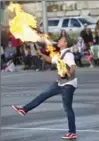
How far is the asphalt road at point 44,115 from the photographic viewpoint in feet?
36.6

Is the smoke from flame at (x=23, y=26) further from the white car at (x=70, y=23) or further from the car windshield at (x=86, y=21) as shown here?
the car windshield at (x=86, y=21)

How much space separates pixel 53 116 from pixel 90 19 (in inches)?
948

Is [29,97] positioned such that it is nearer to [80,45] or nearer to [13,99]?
[13,99]

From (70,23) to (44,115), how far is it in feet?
76.9

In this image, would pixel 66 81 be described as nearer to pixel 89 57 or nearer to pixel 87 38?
pixel 89 57

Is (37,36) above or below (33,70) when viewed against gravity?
above

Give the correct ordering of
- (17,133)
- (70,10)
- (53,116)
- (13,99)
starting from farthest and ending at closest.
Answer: (70,10) < (13,99) < (53,116) < (17,133)

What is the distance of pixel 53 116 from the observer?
13.5m

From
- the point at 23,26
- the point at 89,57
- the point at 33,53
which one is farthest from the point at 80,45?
the point at 23,26

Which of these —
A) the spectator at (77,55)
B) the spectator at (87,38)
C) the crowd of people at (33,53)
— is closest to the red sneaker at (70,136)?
the crowd of people at (33,53)

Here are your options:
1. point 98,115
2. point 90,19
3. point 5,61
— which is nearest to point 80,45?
point 5,61

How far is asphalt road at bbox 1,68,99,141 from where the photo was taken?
11141 mm

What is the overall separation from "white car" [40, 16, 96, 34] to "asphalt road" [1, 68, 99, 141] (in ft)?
42.4

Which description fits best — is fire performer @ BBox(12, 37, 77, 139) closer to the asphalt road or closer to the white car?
the asphalt road
